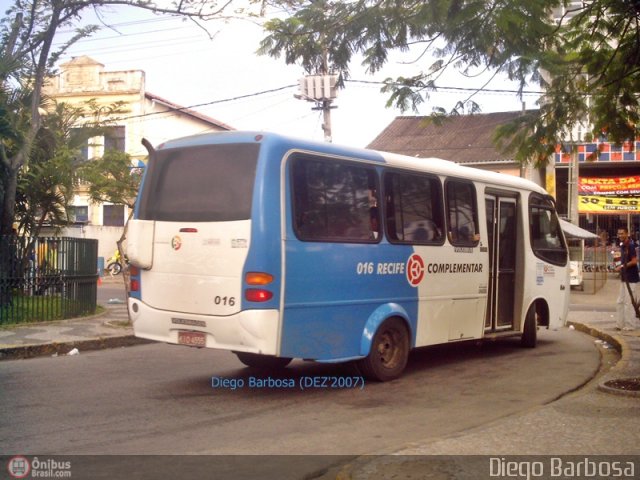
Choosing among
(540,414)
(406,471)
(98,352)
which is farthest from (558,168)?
(406,471)

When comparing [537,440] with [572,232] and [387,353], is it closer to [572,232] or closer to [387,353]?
[387,353]

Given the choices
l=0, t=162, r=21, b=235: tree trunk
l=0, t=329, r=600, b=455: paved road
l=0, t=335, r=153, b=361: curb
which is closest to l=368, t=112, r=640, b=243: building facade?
l=0, t=162, r=21, b=235: tree trunk

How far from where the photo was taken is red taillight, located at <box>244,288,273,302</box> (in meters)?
7.76

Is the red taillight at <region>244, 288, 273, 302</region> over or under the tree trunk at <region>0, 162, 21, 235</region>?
under

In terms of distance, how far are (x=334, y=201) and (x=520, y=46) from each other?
287cm

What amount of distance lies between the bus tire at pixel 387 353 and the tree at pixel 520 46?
9.22 feet

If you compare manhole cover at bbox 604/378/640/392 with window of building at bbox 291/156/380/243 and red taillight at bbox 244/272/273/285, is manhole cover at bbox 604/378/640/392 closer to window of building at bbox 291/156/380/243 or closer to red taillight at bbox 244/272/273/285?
window of building at bbox 291/156/380/243

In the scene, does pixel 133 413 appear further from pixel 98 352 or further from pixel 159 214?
pixel 98 352

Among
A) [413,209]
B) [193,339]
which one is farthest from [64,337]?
[413,209]

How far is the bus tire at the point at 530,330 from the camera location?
12.4 metres

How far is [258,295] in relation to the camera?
306 inches

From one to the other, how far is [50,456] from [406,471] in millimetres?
2808

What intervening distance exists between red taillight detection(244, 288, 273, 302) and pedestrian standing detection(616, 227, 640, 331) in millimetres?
8784

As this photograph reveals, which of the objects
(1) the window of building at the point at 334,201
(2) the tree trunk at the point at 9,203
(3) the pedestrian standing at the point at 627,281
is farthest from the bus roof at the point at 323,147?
(2) the tree trunk at the point at 9,203
